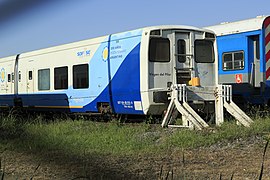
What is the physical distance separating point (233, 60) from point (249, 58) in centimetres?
67

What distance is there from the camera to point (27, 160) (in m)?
6.24

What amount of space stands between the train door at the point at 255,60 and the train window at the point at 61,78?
6.07m

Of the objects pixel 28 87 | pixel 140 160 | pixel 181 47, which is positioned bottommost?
pixel 140 160

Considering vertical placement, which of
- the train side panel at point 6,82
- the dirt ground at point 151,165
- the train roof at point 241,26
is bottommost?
the dirt ground at point 151,165

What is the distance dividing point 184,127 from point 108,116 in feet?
12.0

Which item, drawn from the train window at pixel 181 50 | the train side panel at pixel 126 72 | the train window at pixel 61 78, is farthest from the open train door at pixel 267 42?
the train window at pixel 61 78

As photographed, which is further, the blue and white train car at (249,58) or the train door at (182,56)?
the blue and white train car at (249,58)

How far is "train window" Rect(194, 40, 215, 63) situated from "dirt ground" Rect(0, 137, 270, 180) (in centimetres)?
538

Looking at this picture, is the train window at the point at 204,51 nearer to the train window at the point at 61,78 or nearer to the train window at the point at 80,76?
the train window at the point at 80,76

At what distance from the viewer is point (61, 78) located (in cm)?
1509

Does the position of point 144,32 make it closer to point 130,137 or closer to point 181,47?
point 181,47

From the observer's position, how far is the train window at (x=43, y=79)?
15.9 m

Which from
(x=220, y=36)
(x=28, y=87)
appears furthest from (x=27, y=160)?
(x=28, y=87)

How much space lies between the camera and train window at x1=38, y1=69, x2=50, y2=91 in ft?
52.0
